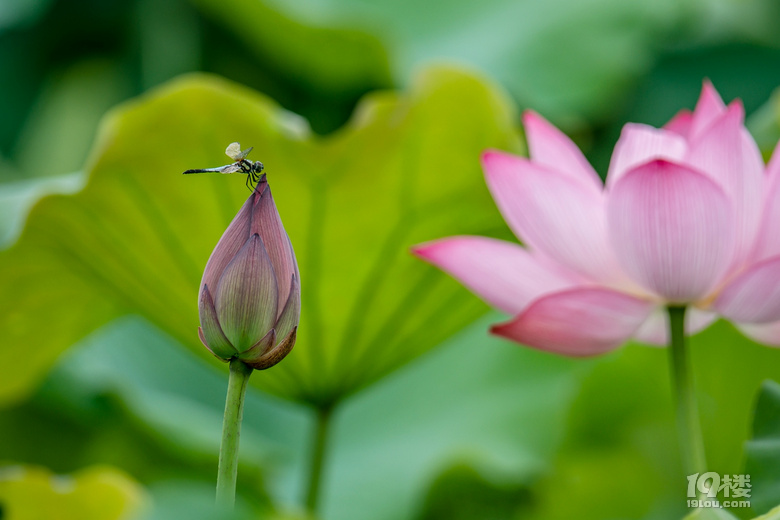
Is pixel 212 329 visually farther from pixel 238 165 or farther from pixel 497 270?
pixel 497 270

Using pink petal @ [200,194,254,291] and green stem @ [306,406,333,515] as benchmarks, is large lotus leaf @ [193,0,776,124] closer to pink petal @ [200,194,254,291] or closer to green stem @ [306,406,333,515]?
green stem @ [306,406,333,515]

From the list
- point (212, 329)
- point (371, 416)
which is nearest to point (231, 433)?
point (212, 329)

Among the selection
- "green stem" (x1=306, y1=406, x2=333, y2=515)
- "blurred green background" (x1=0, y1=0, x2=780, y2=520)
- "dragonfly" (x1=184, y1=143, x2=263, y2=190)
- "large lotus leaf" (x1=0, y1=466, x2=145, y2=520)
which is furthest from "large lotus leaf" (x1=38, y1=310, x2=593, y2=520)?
"dragonfly" (x1=184, y1=143, x2=263, y2=190)

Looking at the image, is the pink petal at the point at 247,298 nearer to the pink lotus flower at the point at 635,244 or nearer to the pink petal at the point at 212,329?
the pink petal at the point at 212,329

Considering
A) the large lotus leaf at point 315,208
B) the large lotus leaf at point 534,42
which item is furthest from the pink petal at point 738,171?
the large lotus leaf at point 534,42

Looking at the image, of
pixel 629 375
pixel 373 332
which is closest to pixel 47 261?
pixel 373 332

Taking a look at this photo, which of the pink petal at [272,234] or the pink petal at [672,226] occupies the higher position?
the pink petal at [672,226]

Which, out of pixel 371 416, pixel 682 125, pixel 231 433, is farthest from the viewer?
pixel 371 416
